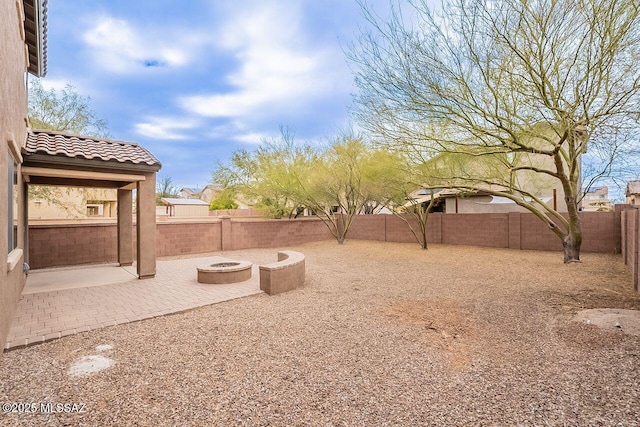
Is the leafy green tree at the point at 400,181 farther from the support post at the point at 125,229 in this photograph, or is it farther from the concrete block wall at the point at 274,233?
the support post at the point at 125,229

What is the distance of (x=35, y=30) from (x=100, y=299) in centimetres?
627

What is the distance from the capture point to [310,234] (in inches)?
741

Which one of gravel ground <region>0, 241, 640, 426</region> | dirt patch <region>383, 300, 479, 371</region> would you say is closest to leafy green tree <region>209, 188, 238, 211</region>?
gravel ground <region>0, 241, 640, 426</region>

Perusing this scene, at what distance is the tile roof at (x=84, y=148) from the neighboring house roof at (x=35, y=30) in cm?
211

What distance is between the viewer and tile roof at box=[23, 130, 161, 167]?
Result: 657cm

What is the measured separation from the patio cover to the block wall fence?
2.38 meters

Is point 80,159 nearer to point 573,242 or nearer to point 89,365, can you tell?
point 89,365

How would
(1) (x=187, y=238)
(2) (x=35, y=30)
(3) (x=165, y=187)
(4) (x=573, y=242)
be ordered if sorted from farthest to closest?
(3) (x=165, y=187)
(1) (x=187, y=238)
(4) (x=573, y=242)
(2) (x=35, y=30)

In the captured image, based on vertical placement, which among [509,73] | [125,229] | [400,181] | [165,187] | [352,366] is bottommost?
[352,366]

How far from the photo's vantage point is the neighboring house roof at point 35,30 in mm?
6539

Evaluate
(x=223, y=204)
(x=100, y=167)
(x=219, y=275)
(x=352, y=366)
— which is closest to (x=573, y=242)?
(x=352, y=366)

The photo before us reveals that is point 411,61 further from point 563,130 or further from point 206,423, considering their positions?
point 206,423

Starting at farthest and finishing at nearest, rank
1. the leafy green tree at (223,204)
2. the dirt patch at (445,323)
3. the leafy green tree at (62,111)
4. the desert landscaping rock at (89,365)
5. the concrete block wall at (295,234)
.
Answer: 1. the leafy green tree at (223,204)
2. the leafy green tree at (62,111)
3. the concrete block wall at (295,234)
4. the dirt patch at (445,323)
5. the desert landscaping rock at (89,365)

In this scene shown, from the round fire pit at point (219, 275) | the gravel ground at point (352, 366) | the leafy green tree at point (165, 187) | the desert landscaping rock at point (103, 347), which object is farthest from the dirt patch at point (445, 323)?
the leafy green tree at point (165, 187)
